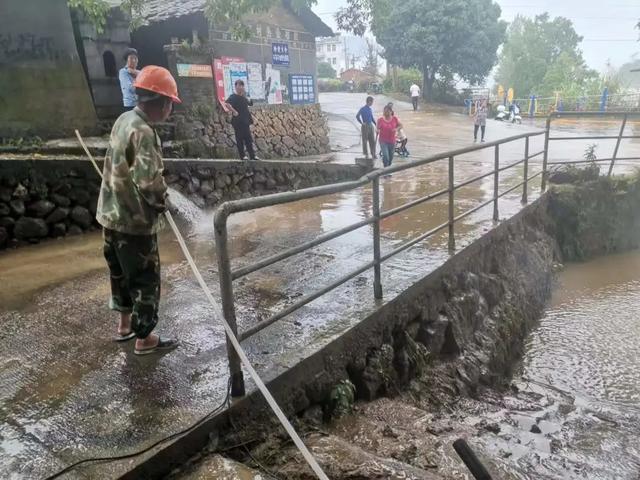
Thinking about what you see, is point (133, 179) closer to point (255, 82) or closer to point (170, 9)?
point (170, 9)

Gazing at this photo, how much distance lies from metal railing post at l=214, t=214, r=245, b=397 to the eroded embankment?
12 cm

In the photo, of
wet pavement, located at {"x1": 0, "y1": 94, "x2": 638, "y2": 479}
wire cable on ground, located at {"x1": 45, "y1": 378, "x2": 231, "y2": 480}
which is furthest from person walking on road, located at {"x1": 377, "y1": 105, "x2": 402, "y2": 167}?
wire cable on ground, located at {"x1": 45, "y1": 378, "x2": 231, "y2": 480}

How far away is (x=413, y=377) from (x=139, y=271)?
2.14 metres

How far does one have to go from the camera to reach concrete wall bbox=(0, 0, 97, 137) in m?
8.14

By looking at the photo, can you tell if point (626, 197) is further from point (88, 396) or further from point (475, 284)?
point (88, 396)

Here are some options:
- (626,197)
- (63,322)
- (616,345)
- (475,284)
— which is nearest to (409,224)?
(475,284)

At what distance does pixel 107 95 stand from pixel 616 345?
10450 millimetres

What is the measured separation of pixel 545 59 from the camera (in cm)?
4591

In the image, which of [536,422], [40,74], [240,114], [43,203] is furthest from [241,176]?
[536,422]

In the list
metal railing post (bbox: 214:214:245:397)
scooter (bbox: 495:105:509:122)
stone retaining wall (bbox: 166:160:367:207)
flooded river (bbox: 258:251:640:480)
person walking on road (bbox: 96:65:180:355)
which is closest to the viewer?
metal railing post (bbox: 214:214:245:397)

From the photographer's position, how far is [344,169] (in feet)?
33.1

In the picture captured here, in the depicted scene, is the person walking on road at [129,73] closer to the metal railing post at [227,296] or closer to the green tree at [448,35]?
the metal railing post at [227,296]

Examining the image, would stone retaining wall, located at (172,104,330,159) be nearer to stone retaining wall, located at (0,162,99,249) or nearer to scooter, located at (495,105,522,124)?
stone retaining wall, located at (0,162,99,249)

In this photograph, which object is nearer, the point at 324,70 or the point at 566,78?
the point at 566,78
